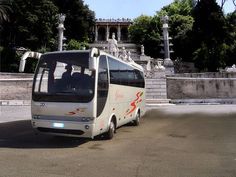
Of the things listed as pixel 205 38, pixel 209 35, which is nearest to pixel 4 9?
pixel 205 38

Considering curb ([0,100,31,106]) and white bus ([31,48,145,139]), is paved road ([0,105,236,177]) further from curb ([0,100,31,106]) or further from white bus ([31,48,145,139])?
curb ([0,100,31,106])

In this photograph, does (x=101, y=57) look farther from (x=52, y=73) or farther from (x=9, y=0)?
(x=9, y=0)

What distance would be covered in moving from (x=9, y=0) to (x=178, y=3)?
3862 cm

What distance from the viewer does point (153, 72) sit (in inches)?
1299

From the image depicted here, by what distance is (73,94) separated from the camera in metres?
9.76

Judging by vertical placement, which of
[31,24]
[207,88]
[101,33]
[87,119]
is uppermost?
[101,33]

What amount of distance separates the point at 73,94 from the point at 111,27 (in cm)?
8120

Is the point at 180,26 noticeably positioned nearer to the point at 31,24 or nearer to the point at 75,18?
the point at 75,18

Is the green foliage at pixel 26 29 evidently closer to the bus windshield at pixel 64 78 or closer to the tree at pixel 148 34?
the tree at pixel 148 34

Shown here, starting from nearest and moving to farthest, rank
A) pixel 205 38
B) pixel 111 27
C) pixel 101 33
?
pixel 205 38 → pixel 111 27 → pixel 101 33

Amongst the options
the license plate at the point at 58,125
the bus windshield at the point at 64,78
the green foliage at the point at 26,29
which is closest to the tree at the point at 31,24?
the green foliage at the point at 26,29

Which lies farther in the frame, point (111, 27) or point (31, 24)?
point (111, 27)

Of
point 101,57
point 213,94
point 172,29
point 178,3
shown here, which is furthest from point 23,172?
point 178,3

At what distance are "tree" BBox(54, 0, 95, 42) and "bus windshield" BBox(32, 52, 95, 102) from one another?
1818 inches
